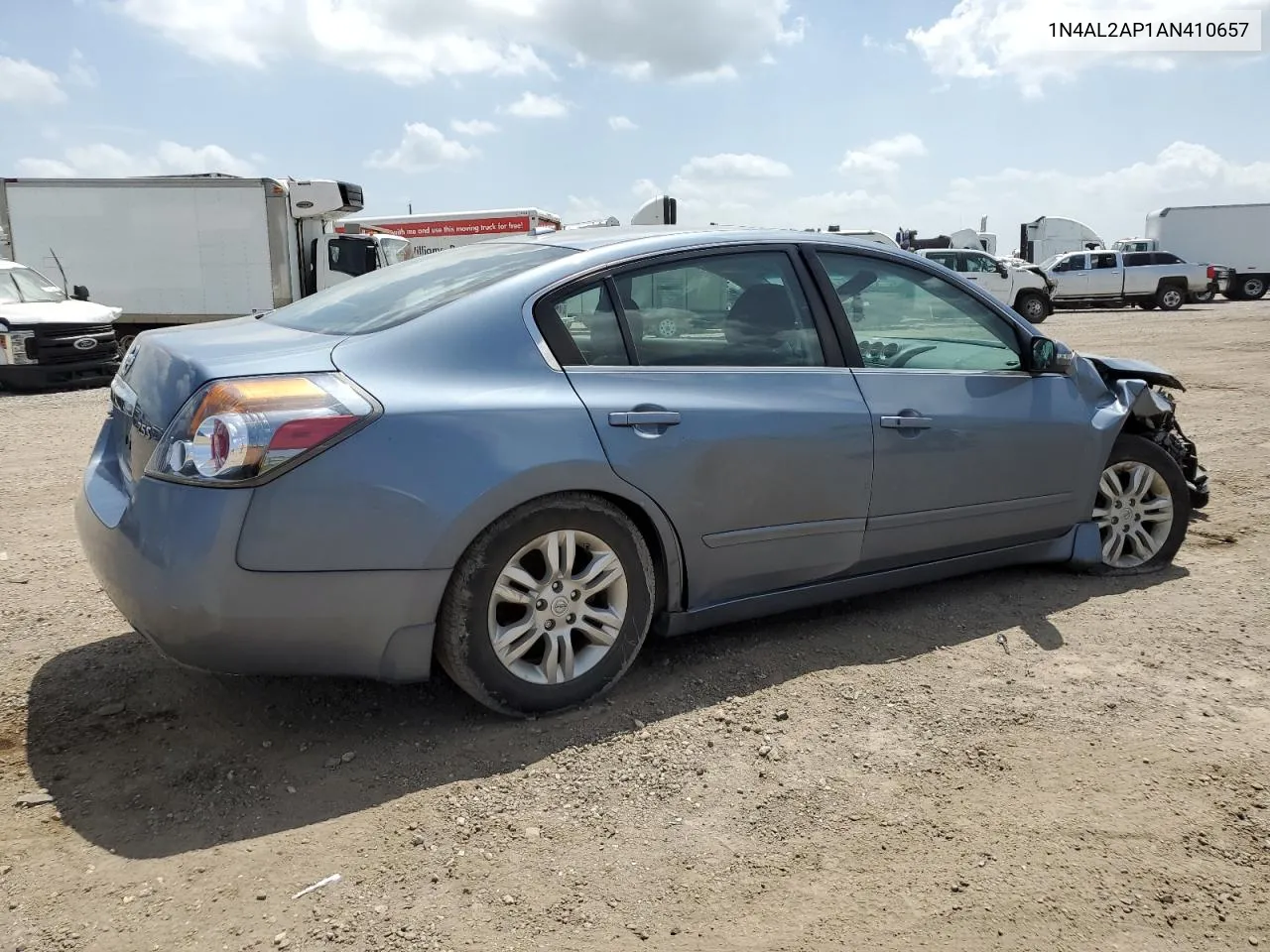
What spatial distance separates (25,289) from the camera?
1369 cm

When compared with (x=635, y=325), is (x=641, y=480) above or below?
below

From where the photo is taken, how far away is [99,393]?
42.4ft

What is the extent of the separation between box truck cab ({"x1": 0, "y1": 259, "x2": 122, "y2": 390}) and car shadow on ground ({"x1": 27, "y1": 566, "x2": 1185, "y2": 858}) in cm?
1092

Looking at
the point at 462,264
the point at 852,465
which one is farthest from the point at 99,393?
the point at 852,465

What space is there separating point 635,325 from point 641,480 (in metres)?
0.53

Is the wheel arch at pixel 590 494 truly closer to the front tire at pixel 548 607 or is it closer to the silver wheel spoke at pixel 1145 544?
the front tire at pixel 548 607

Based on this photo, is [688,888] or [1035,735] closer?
[688,888]

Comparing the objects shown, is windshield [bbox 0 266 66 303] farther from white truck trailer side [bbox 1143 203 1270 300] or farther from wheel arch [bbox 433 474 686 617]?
white truck trailer side [bbox 1143 203 1270 300]

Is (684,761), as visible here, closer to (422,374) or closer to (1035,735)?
(1035,735)

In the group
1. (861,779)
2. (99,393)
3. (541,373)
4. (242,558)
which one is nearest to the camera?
(242,558)

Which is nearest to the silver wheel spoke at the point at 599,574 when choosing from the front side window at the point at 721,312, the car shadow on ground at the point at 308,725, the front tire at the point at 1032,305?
the car shadow on ground at the point at 308,725

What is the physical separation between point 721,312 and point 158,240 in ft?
58.6

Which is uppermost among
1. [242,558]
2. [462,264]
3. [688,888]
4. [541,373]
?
[462,264]

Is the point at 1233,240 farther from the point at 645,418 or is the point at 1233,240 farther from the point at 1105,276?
the point at 645,418
